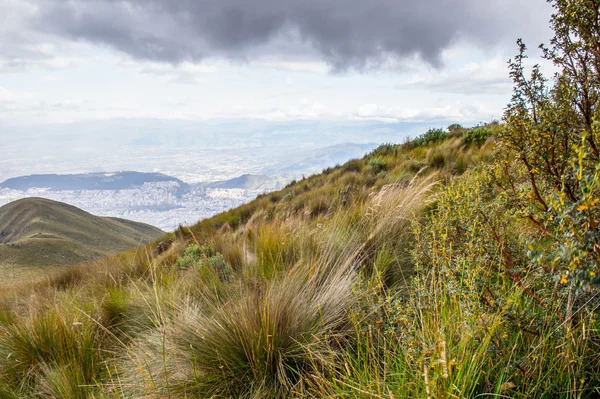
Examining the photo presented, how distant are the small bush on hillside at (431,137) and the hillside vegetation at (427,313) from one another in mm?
7838

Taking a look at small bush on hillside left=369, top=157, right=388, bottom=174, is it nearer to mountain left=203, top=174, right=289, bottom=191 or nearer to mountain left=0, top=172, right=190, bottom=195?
mountain left=0, top=172, right=190, bottom=195

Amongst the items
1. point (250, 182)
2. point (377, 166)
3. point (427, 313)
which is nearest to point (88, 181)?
point (250, 182)

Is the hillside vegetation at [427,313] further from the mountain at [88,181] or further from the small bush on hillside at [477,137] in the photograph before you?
the mountain at [88,181]

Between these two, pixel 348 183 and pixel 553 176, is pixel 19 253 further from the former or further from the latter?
pixel 553 176

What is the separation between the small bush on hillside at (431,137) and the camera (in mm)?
10461

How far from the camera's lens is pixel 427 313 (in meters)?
1.68

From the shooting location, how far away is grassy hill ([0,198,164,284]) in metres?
10.0

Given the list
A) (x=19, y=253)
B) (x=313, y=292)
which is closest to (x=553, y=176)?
(x=313, y=292)

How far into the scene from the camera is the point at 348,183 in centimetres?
846

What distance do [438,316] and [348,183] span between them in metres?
6.93

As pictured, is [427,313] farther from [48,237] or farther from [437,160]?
[48,237]

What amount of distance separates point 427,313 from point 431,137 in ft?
33.0

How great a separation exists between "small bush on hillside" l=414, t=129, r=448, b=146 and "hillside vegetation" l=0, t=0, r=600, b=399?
784 centimetres

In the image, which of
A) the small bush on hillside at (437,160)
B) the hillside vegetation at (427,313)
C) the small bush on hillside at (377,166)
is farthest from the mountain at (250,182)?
the hillside vegetation at (427,313)
